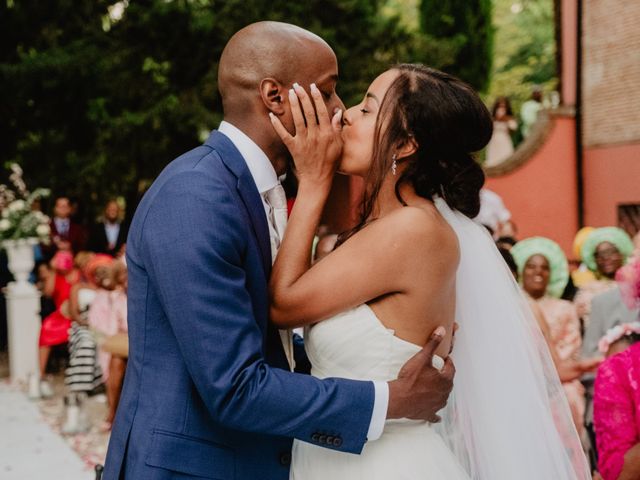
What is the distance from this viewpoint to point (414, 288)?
7.63 feet

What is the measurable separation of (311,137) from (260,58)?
271mm

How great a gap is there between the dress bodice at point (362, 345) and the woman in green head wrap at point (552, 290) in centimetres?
376

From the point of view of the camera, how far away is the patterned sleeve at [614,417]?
2.87 m

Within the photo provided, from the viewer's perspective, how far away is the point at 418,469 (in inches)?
94.7

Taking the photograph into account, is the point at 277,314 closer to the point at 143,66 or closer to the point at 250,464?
the point at 250,464

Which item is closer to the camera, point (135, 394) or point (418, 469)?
point (135, 394)

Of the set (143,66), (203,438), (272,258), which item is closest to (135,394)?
(203,438)

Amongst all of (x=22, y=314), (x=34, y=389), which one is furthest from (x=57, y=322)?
(x=34, y=389)

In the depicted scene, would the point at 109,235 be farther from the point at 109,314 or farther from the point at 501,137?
the point at 501,137

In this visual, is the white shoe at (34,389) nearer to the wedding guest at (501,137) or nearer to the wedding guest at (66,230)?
the wedding guest at (66,230)

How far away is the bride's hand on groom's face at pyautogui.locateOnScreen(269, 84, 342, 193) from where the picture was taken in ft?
7.64

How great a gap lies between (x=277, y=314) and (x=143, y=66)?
12.2m

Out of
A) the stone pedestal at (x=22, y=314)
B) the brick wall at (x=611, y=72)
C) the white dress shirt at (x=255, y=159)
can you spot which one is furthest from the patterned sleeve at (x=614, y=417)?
the brick wall at (x=611, y=72)

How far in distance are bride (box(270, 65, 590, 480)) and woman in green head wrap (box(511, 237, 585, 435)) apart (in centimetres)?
330
